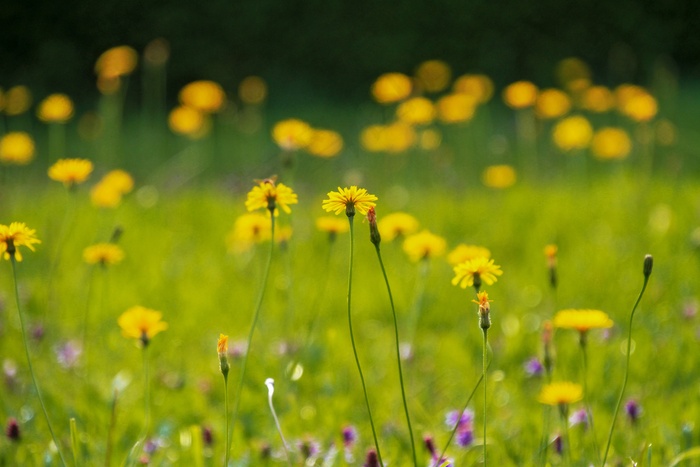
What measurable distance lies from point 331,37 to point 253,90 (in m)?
2.15

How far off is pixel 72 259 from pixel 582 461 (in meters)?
2.31

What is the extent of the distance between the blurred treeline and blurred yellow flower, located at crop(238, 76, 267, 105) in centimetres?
16

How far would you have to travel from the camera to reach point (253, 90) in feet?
16.0

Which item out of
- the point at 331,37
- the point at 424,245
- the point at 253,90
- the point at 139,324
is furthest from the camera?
the point at 331,37

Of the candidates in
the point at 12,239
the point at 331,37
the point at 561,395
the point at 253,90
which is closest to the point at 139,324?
the point at 12,239

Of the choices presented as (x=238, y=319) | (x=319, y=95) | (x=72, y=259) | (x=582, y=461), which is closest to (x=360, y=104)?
(x=319, y=95)

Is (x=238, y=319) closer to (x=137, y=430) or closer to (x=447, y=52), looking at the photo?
(x=137, y=430)

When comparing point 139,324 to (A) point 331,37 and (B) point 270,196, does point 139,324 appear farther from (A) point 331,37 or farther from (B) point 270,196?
(A) point 331,37

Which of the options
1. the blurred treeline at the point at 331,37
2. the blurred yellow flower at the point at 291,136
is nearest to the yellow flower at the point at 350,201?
the blurred yellow flower at the point at 291,136

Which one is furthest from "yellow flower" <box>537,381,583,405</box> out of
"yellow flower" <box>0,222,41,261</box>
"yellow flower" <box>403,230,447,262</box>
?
"yellow flower" <box>0,222,41,261</box>

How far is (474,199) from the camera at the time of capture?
3.72 meters

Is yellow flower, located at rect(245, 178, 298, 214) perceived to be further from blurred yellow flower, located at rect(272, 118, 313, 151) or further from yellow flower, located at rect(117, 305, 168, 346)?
blurred yellow flower, located at rect(272, 118, 313, 151)

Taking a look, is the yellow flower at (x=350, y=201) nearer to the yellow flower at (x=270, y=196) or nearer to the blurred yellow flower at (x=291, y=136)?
the yellow flower at (x=270, y=196)

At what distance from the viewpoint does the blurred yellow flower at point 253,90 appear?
4617 mm
